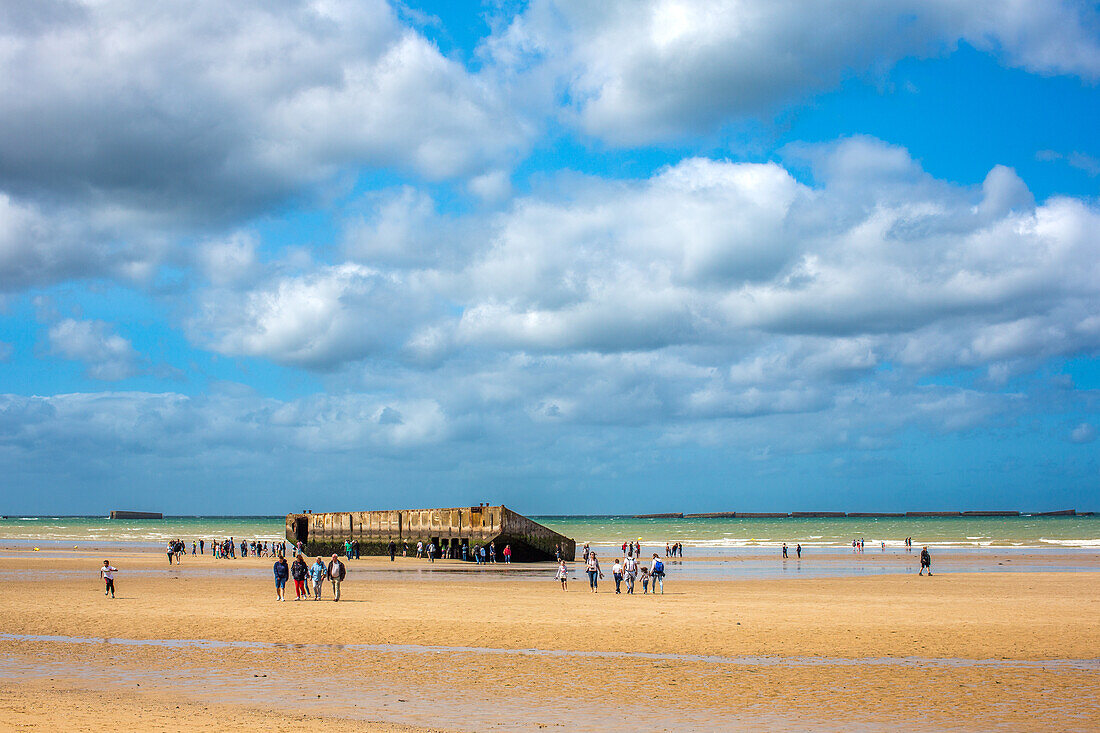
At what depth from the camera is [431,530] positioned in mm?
67125

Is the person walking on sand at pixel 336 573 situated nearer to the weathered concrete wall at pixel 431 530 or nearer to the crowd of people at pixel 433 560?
the crowd of people at pixel 433 560

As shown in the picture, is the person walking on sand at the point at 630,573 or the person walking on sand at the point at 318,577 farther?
the person walking on sand at the point at 630,573

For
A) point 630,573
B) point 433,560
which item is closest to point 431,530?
point 433,560

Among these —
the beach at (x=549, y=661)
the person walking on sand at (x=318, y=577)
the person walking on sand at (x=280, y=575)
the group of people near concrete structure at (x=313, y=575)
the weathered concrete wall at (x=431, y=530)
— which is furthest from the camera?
the weathered concrete wall at (x=431, y=530)

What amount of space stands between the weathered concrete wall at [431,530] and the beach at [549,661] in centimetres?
2740

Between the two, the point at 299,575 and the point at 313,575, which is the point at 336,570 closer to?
the point at 299,575

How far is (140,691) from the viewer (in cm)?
1495

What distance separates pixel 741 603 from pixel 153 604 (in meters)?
19.1

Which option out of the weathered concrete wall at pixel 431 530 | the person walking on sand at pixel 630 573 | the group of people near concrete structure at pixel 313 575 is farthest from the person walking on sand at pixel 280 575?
the weathered concrete wall at pixel 431 530

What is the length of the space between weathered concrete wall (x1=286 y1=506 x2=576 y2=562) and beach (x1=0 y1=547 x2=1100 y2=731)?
27.4 m

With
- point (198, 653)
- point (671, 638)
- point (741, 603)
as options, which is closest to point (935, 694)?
point (671, 638)

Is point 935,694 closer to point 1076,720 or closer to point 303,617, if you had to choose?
point 1076,720

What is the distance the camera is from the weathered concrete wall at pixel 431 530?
62.4m

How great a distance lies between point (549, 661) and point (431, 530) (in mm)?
49839
